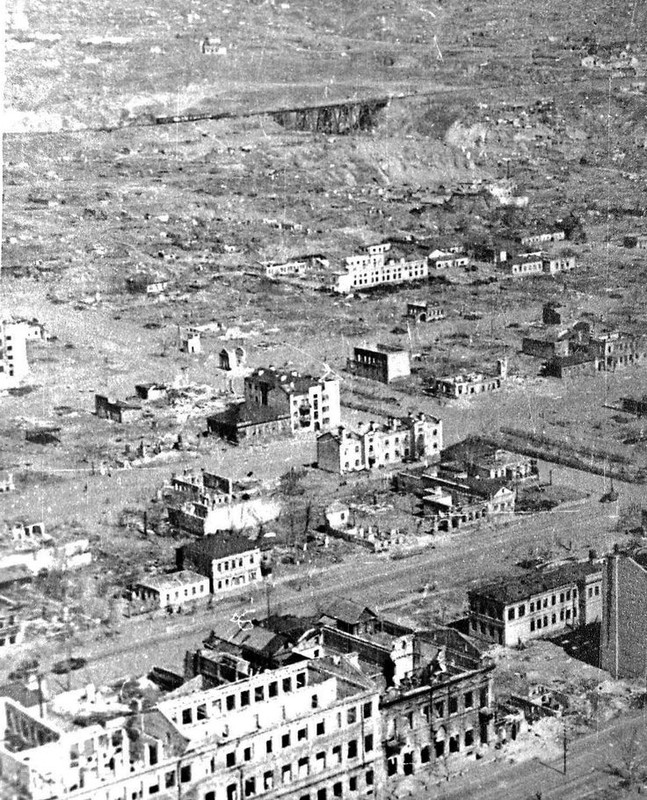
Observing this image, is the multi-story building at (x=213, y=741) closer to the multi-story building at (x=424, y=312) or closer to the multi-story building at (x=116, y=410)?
the multi-story building at (x=116, y=410)

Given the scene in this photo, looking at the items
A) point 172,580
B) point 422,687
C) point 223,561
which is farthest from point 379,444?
point 422,687

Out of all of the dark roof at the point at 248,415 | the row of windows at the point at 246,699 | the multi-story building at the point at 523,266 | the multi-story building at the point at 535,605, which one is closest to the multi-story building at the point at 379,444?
the dark roof at the point at 248,415

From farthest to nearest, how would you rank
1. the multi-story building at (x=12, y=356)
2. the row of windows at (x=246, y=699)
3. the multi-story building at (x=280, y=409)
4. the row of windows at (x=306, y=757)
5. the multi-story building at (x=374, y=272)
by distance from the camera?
1. the multi-story building at (x=374, y=272)
2. the multi-story building at (x=12, y=356)
3. the multi-story building at (x=280, y=409)
4. the row of windows at (x=246, y=699)
5. the row of windows at (x=306, y=757)

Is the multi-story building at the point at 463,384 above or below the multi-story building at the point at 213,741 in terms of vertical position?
below

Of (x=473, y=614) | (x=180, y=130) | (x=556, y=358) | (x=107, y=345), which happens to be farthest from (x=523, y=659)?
(x=180, y=130)

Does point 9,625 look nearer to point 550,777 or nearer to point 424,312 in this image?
point 550,777
